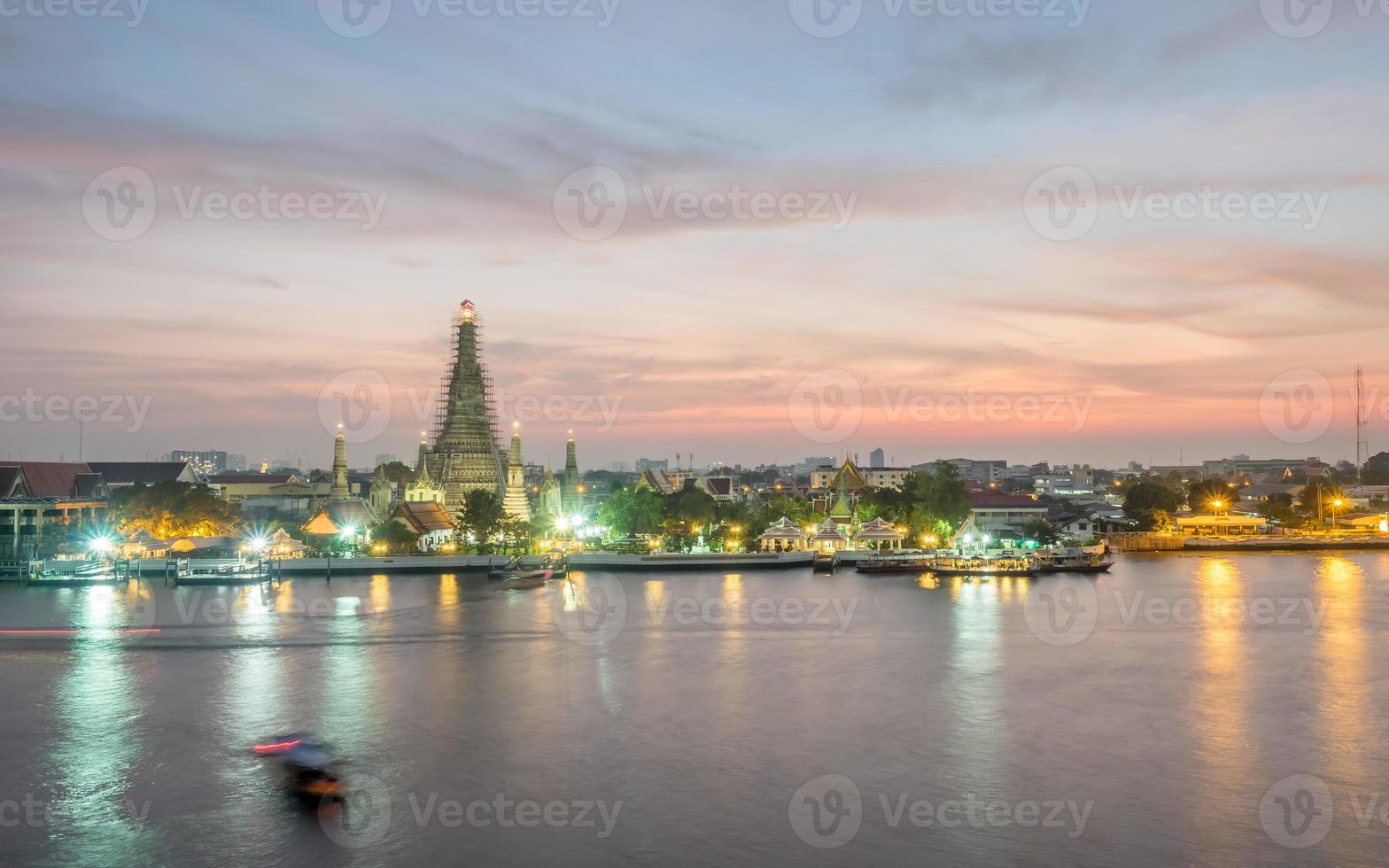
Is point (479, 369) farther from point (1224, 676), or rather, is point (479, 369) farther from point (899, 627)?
point (1224, 676)

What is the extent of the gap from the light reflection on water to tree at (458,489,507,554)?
1609 cm

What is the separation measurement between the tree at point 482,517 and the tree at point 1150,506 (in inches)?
1484

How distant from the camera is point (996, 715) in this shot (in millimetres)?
18062

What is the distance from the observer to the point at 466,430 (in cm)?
5888

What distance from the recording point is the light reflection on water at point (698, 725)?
41.4ft

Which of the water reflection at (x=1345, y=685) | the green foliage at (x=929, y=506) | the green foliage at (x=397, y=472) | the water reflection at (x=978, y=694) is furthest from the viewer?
the green foliage at (x=397, y=472)

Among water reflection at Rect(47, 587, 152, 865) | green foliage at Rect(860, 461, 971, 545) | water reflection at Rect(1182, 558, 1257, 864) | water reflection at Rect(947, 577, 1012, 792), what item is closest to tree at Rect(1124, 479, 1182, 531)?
green foliage at Rect(860, 461, 971, 545)

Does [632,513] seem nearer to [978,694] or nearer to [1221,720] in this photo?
[978,694]

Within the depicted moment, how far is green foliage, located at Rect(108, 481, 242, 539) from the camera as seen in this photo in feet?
152

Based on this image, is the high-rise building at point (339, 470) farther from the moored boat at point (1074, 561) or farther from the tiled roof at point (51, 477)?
the moored boat at point (1074, 561)

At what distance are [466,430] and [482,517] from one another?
13.2 m

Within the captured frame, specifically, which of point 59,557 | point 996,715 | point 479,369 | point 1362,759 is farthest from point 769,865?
point 479,369

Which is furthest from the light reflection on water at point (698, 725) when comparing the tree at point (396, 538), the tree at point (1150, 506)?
the tree at point (1150, 506)

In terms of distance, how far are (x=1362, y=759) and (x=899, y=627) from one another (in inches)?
506
